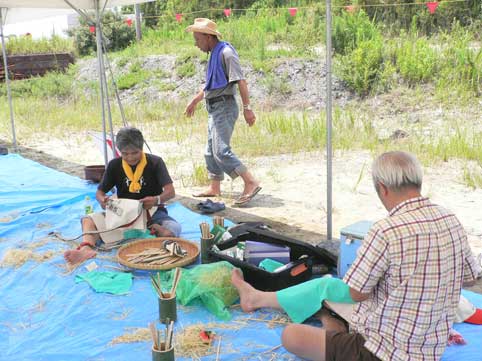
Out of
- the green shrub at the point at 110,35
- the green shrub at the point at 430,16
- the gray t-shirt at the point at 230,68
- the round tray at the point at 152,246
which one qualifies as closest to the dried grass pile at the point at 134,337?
the round tray at the point at 152,246

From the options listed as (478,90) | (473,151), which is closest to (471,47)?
(478,90)

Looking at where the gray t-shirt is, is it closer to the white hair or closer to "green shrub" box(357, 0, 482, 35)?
the white hair

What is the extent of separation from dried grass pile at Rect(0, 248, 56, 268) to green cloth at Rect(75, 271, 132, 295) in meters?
0.47

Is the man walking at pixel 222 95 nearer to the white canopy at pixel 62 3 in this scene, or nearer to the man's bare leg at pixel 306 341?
the white canopy at pixel 62 3

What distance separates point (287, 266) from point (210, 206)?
198cm

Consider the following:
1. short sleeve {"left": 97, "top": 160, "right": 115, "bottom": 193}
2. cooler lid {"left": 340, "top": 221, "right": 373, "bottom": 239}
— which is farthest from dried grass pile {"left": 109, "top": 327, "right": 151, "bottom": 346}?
short sleeve {"left": 97, "top": 160, "right": 115, "bottom": 193}

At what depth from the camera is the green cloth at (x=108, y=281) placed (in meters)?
3.09

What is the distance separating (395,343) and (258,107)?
895 centimetres

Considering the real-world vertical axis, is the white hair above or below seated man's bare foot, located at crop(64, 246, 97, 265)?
above

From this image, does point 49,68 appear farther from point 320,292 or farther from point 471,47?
point 320,292

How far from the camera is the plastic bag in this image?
2.80 m

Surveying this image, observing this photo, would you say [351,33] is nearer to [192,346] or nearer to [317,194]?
[317,194]

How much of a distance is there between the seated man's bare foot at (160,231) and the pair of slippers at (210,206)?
94cm

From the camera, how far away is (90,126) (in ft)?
31.5
